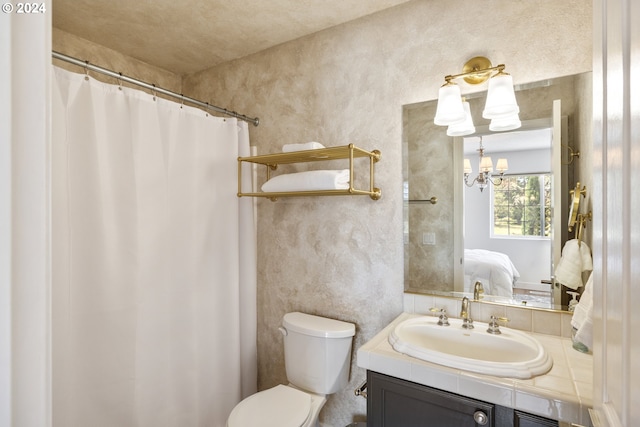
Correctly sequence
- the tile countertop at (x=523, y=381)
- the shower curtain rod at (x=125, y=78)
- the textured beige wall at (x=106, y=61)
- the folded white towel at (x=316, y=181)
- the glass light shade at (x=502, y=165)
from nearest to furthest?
the tile countertop at (x=523, y=381) < the shower curtain rod at (x=125, y=78) < the glass light shade at (x=502, y=165) < the folded white towel at (x=316, y=181) < the textured beige wall at (x=106, y=61)

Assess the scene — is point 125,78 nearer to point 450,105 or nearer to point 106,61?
point 106,61

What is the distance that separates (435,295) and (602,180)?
3.77 feet

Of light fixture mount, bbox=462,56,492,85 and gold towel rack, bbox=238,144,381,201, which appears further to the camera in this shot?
gold towel rack, bbox=238,144,381,201

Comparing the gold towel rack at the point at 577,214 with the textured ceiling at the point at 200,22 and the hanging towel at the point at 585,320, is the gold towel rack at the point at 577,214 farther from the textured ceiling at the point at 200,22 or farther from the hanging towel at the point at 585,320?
the textured ceiling at the point at 200,22

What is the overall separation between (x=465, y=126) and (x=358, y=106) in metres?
0.56

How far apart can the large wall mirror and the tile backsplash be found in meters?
0.03

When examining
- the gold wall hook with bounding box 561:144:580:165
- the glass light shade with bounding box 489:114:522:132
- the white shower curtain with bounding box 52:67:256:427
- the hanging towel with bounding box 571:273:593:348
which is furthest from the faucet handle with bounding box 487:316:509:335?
the white shower curtain with bounding box 52:67:256:427

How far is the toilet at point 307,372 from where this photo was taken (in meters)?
1.55

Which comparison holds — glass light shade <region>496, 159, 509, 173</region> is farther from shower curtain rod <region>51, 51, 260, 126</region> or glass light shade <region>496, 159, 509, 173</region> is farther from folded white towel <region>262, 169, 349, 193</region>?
shower curtain rod <region>51, 51, 260, 126</region>

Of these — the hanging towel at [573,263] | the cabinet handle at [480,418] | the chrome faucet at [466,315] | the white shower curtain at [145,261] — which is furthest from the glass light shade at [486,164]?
the white shower curtain at [145,261]

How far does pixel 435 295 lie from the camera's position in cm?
164

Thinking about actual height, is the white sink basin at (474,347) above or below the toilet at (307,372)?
above

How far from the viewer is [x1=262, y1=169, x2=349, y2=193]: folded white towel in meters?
1.64

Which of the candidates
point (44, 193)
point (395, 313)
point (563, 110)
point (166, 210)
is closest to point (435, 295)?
point (395, 313)
